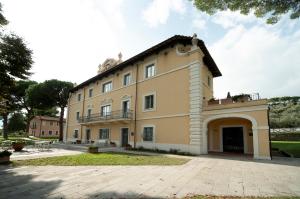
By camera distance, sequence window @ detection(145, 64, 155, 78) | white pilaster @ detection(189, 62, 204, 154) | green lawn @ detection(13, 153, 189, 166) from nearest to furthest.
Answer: green lawn @ detection(13, 153, 189, 166), white pilaster @ detection(189, 62, 204, 154), window @ detection(145, 64, 155, 78)

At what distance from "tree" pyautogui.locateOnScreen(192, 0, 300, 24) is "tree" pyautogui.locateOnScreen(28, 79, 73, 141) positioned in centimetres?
3337

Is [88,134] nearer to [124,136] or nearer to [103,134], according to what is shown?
[103,134]

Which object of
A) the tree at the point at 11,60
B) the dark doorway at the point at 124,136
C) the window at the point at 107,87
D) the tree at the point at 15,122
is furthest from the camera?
A: the tree at the point at 15,122

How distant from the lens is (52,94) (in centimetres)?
3541

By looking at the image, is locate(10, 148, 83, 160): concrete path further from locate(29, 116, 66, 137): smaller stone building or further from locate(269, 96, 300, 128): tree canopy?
locate(29, 116, 66, 137): smaller stone building

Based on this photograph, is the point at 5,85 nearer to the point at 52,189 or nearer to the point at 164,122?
the point at 52,189

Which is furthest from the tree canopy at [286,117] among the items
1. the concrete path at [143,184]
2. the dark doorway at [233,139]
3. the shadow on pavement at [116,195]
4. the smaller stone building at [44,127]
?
the smaller stone building at [44,127]

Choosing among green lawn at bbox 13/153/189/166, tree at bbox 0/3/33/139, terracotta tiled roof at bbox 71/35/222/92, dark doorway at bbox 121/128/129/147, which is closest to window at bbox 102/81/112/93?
terracotta tiled roof at bbox 71/35/222/92

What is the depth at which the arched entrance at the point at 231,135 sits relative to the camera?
16.2 m

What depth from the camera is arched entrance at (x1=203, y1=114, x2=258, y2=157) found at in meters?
16.2

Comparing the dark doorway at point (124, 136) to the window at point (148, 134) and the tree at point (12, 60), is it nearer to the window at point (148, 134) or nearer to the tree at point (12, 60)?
the window at point (148, 134)

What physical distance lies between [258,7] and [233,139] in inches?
502

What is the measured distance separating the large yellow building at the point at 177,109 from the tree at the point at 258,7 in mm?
6891

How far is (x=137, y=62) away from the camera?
21031mm
